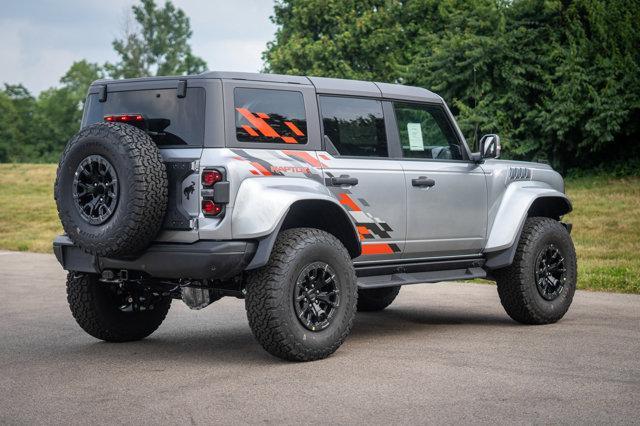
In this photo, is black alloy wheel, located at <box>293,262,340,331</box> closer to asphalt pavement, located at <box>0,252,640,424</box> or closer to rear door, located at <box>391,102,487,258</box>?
asphalt pavement, located at <box>0,252,640,424</box>

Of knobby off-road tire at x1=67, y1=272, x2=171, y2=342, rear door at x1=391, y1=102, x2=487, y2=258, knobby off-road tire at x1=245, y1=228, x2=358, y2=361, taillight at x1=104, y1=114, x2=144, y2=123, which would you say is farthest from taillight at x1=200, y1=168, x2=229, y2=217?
rear door at x1=391, y1=102, x2=487, y2=258

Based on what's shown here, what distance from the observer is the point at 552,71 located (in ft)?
92.8

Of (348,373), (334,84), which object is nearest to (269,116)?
(334,84)

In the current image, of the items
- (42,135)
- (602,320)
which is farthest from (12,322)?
(42,135)

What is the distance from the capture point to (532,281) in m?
8.80

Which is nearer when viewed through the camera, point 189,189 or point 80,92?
point 189,189

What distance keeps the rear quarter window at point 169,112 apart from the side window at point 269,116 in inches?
10.7

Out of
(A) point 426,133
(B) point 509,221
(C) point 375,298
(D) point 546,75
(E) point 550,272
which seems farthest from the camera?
(D) point 546,75

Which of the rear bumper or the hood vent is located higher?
the hood vent

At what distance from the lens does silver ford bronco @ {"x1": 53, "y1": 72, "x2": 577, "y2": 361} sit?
260 inches

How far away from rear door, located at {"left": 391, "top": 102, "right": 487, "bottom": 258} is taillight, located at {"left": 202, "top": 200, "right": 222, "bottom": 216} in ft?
6.24

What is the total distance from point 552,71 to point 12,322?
71.8ft

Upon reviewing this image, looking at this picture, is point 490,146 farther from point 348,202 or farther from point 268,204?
point 268,204

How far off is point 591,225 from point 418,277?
42.0 ft
